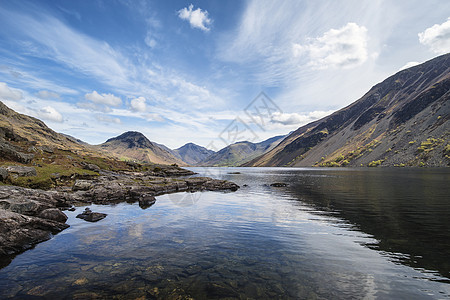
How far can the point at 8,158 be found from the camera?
140ft

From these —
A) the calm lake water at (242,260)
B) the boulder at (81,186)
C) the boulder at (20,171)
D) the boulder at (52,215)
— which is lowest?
the calm lake water at (242,260)

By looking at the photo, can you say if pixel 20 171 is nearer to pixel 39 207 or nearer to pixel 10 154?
pixel 10 154

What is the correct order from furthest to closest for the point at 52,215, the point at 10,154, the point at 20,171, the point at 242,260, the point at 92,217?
1. the point at 10,154
2. the point at 20,171
3. the point at 92,217
4. the point at 52,215
5. the point at 242,260

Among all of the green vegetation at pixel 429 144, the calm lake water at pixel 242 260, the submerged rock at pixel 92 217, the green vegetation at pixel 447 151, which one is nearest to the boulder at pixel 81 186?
the submerged rock at pixel 92 217

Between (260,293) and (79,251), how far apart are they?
14079 millimetres

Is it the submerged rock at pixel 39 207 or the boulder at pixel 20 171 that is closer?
the submerged rock at pixel 39 207

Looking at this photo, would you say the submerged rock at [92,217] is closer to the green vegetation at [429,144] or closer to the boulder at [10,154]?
the boulder at [10,154]

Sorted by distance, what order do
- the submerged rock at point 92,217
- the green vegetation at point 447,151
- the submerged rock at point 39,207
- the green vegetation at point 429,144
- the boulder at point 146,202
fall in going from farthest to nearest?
the green vegetation at point 429,144 → the green vegetation at point 447,151 → the boulder at point 146,202 → the submerged rock at point 92,217 → the submerged rock at point 39,207

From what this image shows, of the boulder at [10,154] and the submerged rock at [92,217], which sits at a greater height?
the boulder at [10,154]

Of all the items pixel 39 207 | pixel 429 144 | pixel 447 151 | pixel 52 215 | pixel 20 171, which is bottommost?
pixel 52 215

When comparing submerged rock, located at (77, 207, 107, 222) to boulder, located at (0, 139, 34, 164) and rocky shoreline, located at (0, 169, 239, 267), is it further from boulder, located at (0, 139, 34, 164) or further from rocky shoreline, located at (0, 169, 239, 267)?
boulder, located at (0, 139, 34, 164)

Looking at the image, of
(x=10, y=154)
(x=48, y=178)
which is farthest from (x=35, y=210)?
(x=10, y=154)

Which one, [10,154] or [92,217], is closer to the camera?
[92,217]

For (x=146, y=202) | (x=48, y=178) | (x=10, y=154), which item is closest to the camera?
(x=146, y=202)
